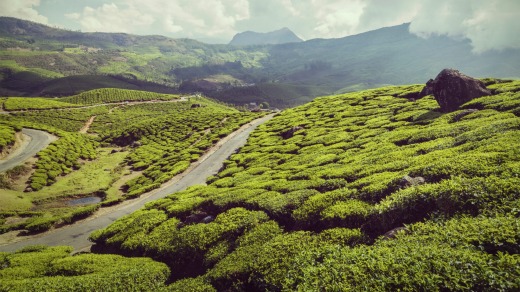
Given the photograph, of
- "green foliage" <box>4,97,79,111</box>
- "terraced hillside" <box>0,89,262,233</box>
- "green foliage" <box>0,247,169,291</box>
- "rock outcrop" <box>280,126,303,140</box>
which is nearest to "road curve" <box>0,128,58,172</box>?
"terraced hillside" <box>0,89,262,233</box>

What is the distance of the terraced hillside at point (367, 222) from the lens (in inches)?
441

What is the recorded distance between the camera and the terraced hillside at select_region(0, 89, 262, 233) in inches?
1944

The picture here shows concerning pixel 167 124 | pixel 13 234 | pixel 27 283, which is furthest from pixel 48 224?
pixel 167 124

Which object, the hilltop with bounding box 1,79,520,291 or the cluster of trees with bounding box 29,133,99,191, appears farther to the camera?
the cluster of trees with bounding box 29,133,99,191

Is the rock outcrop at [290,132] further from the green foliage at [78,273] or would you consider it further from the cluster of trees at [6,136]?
the cluster of trees at [6,136]

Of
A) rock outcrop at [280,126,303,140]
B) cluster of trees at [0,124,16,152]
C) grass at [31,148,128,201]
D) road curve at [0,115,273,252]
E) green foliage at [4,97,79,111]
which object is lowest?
grass at [31,148,128,201]

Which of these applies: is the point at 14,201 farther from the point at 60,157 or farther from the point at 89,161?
the point at 89,161

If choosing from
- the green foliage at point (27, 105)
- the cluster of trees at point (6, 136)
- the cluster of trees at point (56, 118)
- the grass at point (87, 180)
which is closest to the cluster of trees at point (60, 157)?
the grass at point (87, 180)

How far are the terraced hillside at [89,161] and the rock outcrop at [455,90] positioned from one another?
46.2 m

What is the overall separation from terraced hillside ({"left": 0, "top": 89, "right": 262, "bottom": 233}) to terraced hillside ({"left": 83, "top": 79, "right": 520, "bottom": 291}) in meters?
23.9

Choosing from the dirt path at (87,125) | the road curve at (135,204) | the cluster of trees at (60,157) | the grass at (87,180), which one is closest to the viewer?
the road curve at (135,204)

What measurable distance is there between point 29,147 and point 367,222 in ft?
314

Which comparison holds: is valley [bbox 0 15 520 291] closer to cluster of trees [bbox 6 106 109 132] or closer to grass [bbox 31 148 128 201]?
grass [bbox 31 148 128 201]

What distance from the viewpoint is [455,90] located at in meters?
38.8
